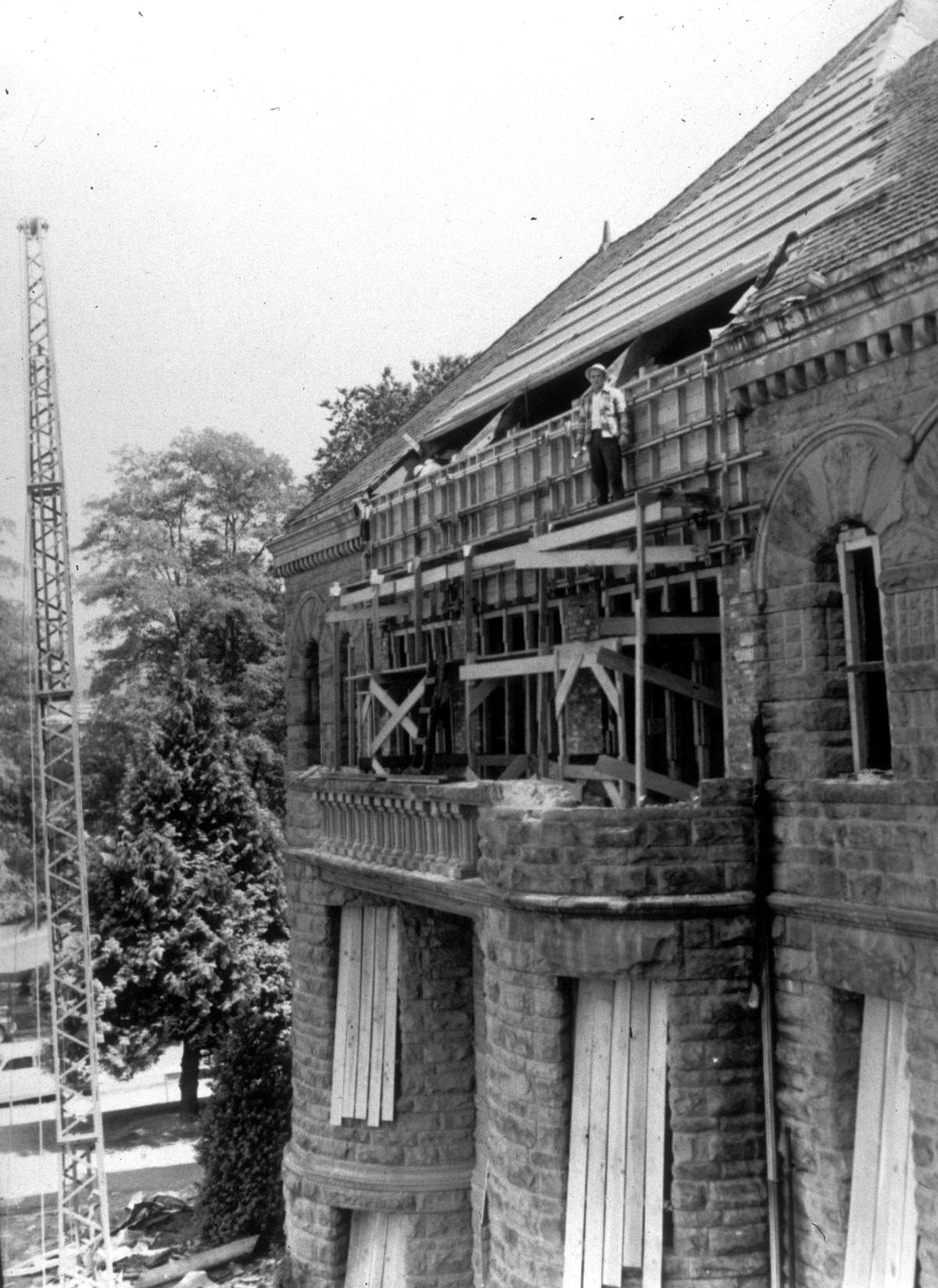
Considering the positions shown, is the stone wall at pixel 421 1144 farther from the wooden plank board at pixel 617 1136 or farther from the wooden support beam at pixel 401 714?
the wooden plank board at pixel 617 1136

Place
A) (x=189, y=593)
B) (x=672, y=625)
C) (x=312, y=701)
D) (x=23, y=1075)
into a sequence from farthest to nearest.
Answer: (x=189, y=593) < (x=23, y=1075) < (x=312, y=701) < (x=672, y=625)

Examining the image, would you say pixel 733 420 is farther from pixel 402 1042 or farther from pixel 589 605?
pixel 402 1042

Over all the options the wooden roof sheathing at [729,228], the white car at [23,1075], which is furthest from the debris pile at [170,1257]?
the wooden roof sheathing at [729,228]

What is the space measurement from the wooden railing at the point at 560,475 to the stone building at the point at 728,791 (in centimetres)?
4

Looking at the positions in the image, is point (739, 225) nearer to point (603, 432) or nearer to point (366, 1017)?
point (603, 432)

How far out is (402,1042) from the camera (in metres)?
16.8

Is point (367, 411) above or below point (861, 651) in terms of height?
A: above

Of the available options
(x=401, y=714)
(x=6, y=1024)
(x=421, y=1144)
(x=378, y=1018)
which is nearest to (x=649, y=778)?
(x=401, y=714)

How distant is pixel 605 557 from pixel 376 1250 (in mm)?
10372

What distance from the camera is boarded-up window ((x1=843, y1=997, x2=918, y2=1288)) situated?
379 inches

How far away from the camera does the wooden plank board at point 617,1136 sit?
10.6 meters

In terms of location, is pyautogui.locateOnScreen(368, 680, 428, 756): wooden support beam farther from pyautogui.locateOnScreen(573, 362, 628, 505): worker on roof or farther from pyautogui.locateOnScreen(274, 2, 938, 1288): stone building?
pyautogui.locateOnScreen(573, 362, 628, 505): worker on roof

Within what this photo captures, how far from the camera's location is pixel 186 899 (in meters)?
29.1

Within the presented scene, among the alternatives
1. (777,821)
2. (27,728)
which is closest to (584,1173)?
(777,821)
